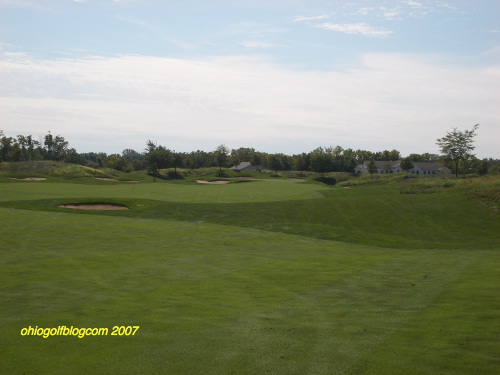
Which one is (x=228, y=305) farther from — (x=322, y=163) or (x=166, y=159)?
(x=322, y=163)

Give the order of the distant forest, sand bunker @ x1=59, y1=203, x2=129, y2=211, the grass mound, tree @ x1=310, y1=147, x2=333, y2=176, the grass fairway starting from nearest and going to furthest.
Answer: the grass fairway < sand bunker @ x1=59, y1=203, x2=129, y2=211 < the grass mound < the distant forest < tree @ x1=310, y1=147, x2=333, y2=176

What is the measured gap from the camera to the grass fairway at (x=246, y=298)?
30.5ft

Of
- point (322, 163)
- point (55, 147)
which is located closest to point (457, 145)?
point (322, 163)

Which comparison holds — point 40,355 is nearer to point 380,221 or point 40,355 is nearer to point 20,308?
point 20,308

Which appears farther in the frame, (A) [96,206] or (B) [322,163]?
(B) [322,163]

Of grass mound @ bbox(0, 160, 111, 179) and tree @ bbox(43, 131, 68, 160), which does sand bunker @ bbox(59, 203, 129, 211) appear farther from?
tree @ bbox(43, 131, 68, 160)

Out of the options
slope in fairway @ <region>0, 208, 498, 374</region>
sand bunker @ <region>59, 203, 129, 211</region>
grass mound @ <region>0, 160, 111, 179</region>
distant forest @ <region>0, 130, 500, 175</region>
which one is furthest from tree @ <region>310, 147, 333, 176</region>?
slope in fairway @ <region>0, 208, 498, 374</region>

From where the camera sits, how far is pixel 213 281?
1745 cm

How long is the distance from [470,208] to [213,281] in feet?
117

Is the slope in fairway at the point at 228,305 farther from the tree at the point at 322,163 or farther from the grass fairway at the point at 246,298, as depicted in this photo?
the tree at the point at 322,163

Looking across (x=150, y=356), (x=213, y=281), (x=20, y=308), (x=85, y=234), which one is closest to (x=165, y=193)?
(x=85, y=234)

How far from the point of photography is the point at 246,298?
14.8 meters

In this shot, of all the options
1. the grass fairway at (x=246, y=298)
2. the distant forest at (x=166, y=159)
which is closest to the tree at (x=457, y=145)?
the distant forest at (x=166, y=159)

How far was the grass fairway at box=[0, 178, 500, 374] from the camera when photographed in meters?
9.30
